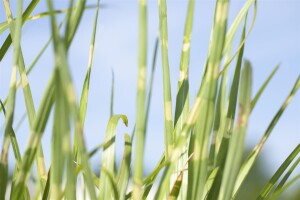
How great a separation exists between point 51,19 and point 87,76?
1.48 ft

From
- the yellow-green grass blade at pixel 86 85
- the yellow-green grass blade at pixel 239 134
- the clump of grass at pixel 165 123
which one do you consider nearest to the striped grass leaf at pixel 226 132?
the clump of grass at pixel 165 123

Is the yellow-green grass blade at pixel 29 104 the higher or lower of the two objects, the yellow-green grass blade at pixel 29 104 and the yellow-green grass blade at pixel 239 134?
the higher

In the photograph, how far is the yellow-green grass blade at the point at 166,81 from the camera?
71 cm

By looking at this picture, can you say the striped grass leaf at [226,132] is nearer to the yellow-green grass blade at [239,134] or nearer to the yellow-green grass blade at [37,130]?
the yellow-green grass blade at [239,134]

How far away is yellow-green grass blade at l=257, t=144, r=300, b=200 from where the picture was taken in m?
0.75

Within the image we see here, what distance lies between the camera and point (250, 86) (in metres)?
0.52

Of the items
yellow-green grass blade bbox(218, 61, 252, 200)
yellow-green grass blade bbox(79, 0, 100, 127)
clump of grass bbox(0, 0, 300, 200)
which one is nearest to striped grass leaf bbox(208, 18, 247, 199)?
clump of grass bbox(0, 0, 300, 200)

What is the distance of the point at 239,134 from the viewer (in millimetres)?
540

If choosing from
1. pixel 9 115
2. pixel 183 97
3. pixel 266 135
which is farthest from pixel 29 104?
pixel 266 135

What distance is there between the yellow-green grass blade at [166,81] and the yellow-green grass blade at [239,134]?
15 centimetres

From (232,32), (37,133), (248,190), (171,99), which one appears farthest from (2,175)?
(248,190)

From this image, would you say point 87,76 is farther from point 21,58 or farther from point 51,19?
point 51,19

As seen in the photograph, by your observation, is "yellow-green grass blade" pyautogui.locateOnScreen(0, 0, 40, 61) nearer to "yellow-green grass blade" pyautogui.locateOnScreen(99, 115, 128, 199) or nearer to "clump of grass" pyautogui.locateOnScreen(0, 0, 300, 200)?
"clump of grass" pyautogui.locateOnScreen(0, 0, 300, 200)

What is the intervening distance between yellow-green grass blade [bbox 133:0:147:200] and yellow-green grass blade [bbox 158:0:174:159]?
0.17 meters
